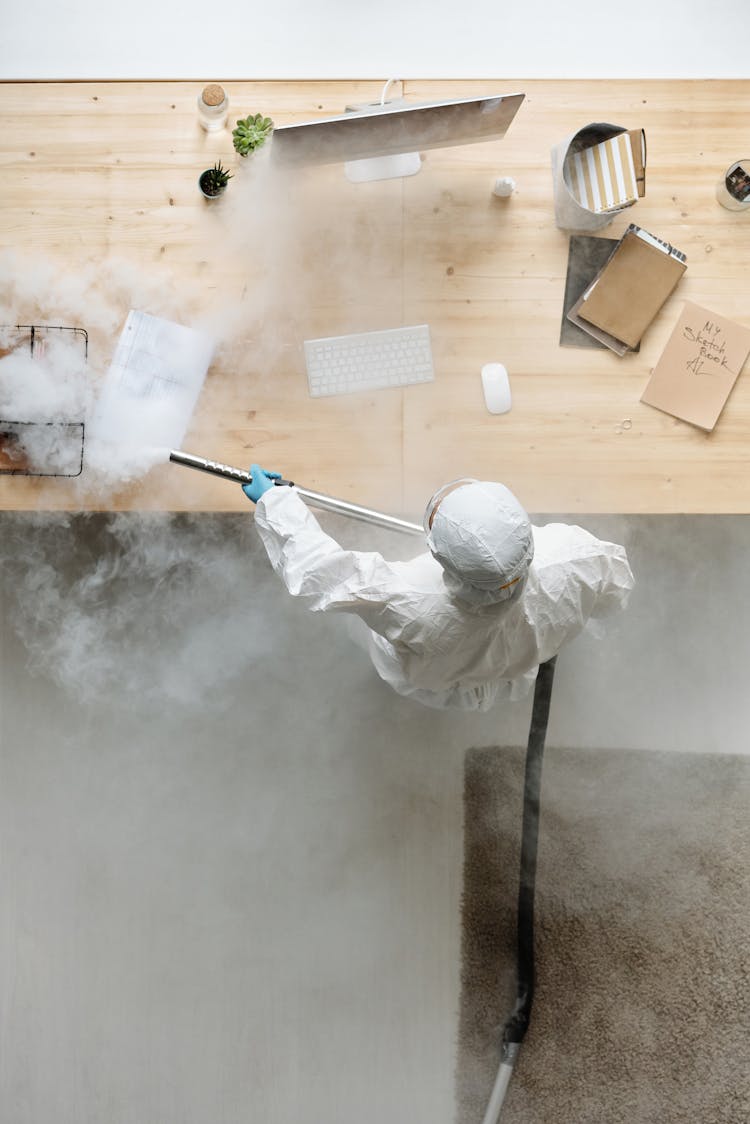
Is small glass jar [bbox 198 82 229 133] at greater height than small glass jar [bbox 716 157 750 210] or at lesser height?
greater

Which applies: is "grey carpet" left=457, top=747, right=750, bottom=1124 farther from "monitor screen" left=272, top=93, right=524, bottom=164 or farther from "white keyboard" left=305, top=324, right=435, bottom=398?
"monitor screen" left=272, top=93, right=524, bottom=164

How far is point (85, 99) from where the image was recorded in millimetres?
1539

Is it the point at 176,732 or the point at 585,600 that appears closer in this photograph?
the point at 585,600

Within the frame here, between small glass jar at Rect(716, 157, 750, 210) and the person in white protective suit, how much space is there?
0.70 meters

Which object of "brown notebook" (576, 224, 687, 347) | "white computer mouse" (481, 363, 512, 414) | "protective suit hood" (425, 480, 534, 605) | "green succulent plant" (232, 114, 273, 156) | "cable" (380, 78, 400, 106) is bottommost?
"protective suit hood" (425, 480, 534, 605)

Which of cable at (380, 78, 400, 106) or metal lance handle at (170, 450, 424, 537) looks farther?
cable at (380, 78, 400, 106)

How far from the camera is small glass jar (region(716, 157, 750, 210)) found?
1.51 meters

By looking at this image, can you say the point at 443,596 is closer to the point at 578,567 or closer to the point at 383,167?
the point at 578,567

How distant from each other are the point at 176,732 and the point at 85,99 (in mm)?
1353

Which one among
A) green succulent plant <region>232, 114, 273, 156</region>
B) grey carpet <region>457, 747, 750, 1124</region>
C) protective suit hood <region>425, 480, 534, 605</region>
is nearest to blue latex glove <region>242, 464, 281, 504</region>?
protective suit hood <region>425, 480, 534, 605</region>

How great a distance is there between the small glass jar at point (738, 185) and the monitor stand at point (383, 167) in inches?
22.6

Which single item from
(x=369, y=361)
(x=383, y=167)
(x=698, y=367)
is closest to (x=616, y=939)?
(x=698, y=367)

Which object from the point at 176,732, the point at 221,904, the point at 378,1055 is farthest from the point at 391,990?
the point at 176,732
